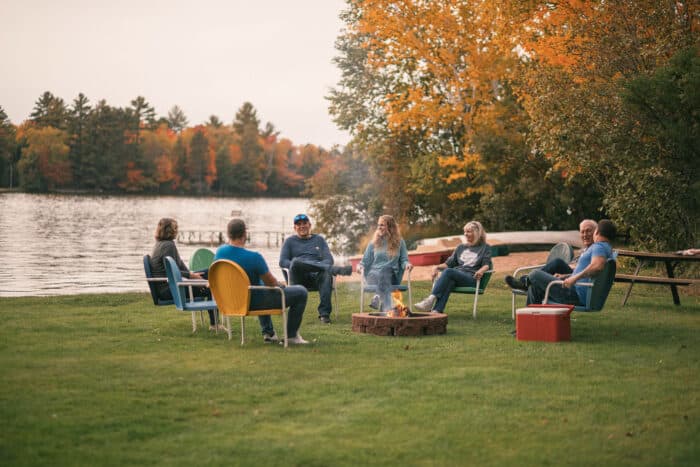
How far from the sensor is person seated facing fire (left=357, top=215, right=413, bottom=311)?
32.5 feet

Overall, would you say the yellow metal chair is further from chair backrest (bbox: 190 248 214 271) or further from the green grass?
chair backrest (bbox: 190 248 214 271)

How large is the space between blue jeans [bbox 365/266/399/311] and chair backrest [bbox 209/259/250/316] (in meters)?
2.39

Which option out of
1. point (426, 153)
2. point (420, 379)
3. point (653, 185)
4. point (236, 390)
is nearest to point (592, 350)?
point (420, 379)

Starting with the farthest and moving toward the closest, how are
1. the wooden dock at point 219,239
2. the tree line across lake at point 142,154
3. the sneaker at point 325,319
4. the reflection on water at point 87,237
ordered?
the tree line across lake at point 142,154 < the wooden dock at point 219,239 < the reflection on water at point 87,237 < the sneaker at point 325,319

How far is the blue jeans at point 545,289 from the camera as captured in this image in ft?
29.6

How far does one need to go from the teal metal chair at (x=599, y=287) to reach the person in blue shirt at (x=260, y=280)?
8.05 feet

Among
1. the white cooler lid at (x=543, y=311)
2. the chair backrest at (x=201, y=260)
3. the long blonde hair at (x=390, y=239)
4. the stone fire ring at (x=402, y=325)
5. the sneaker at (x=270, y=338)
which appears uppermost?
the long blonde hair at (x=390, y=239)

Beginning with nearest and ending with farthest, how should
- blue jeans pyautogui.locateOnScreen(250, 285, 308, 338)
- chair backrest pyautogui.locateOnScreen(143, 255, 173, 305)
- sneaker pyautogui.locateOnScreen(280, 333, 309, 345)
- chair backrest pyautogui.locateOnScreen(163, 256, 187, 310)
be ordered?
1. blue jeans pyautogui.locateOnScreen(250, 285, 308, 338)
2. sneaker pyautogui.locateOnScreen(280, 333, 309, 345)
3. chair backrest pyautogui.locateOnScreen(163, 256, 187, 310)
4. chair backrest pyautogui.locateOnScreen(143, 255, 173, 305)

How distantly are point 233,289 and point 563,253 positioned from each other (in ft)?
15.0

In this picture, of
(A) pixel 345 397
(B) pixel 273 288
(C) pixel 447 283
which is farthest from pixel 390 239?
(A) pixel 345 397

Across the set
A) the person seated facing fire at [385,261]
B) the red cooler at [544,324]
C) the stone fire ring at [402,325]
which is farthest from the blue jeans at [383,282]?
the red cooler at [544,324]

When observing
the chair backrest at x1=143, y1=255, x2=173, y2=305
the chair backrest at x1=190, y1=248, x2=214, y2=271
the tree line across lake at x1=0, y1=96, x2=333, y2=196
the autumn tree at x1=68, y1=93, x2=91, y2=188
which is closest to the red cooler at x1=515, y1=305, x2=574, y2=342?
the chair backrest at x1=143, y1=255, x2=173, y2=305

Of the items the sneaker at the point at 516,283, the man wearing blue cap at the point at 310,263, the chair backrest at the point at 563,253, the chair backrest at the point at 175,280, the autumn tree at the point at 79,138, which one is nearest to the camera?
the chair backrest at the point at 175,280

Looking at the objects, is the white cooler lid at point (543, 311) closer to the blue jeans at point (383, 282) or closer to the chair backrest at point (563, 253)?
the blue jeans at point (383, 282)
